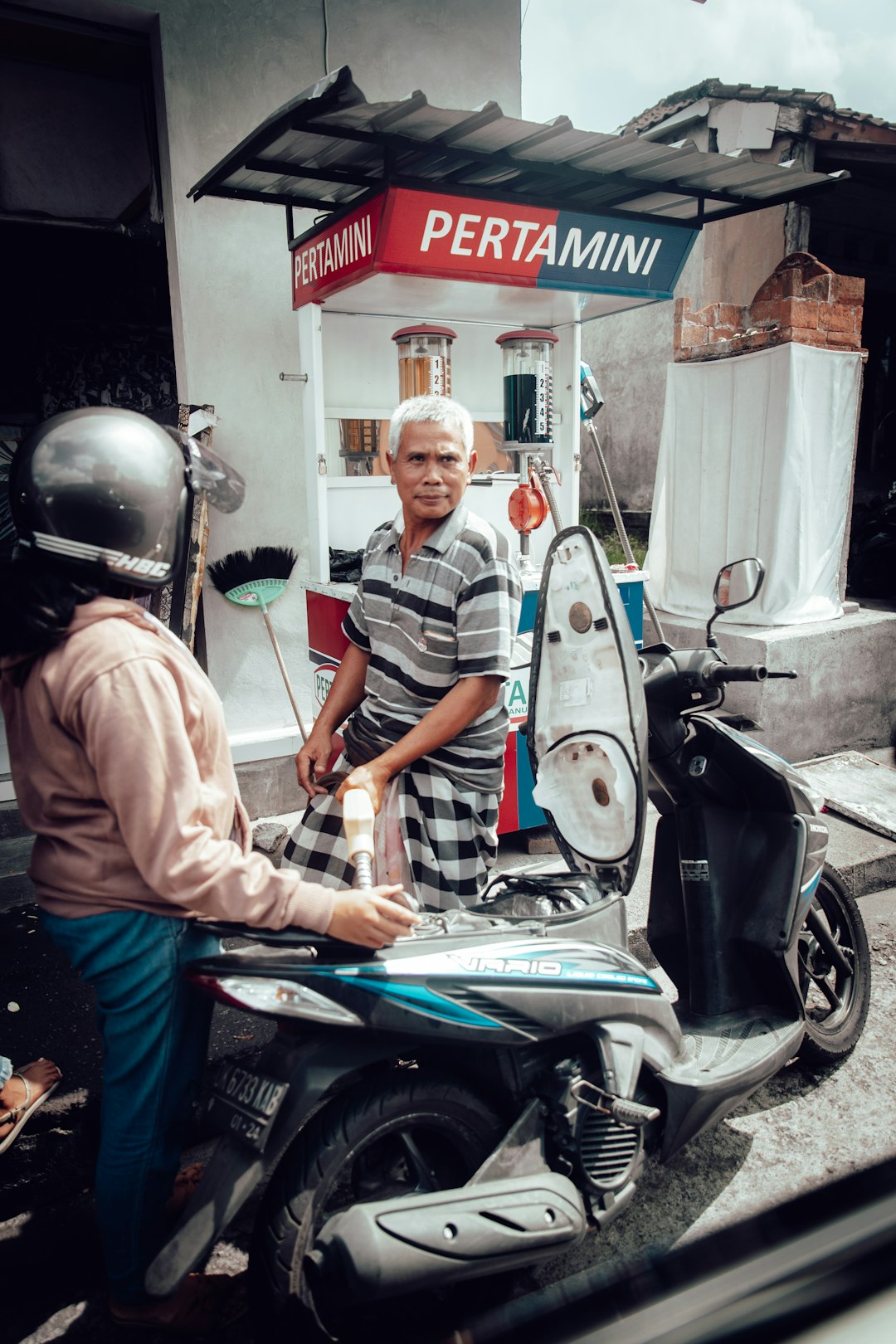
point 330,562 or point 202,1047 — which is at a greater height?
point 330,562

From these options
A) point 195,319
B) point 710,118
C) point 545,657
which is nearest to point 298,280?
point 195,319

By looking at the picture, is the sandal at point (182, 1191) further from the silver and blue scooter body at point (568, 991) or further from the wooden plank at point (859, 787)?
the wooden plank at point (859, 787)

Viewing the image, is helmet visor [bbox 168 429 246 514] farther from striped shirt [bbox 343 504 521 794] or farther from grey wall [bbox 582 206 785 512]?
grey wall [bbox 582 206 785 512]

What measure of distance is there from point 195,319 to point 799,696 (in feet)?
11.8

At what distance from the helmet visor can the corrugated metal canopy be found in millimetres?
1523

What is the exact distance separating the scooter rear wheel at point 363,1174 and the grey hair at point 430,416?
5.04 feet

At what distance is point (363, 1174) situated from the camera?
175 cm

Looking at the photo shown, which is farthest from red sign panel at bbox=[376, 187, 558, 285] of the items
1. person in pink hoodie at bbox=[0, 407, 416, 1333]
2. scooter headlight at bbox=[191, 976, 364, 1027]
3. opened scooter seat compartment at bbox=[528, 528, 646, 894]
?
scooter headlight at bbox=[191, 976, 364, 1027]

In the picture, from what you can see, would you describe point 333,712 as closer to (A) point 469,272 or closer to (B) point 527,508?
(B) point 527,508

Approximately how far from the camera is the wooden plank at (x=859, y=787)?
434 centimetres

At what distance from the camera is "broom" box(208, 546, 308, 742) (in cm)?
418

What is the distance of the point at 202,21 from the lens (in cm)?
405

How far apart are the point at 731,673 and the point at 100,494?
149 centimetres

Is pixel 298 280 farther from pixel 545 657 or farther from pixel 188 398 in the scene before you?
pixel 545 657
